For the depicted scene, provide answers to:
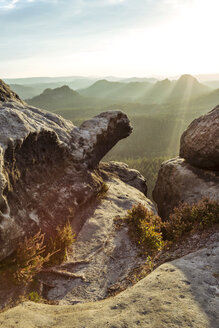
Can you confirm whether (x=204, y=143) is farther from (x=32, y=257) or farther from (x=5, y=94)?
(x=32, y=257)

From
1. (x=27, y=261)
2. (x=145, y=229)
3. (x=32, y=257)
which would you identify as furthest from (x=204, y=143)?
(x=27, y=261)

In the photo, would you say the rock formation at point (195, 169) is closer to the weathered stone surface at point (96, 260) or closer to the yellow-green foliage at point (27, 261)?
the weathered stone surface at point (96, 260)

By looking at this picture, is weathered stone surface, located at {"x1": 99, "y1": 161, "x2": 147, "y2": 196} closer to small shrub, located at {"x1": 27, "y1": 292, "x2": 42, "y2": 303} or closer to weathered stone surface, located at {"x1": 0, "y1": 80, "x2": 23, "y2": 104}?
weathered stone surface, located at {"x1": 0, "y1": 80, "x2": 23, "y2": 104}

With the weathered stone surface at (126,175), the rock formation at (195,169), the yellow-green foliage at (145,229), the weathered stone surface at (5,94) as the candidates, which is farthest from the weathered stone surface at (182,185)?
the weathered stone surface at (5,94)

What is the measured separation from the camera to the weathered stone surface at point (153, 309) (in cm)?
451

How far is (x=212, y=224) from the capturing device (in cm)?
902

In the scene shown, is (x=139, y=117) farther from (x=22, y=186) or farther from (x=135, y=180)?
(x=22, y=186)

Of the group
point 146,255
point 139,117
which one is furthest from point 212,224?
point 139,117

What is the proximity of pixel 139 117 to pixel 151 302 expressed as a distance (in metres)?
155

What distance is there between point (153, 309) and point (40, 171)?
684 centimetres

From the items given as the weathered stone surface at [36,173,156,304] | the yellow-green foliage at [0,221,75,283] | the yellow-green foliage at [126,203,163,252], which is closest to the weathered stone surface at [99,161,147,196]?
the weathered stone surface at [36,173,156,304]

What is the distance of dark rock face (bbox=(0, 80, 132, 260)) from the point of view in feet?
25.2

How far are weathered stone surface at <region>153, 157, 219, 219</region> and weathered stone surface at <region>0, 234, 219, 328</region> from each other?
871cm

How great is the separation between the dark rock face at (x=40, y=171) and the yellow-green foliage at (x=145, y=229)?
240 centimetres
